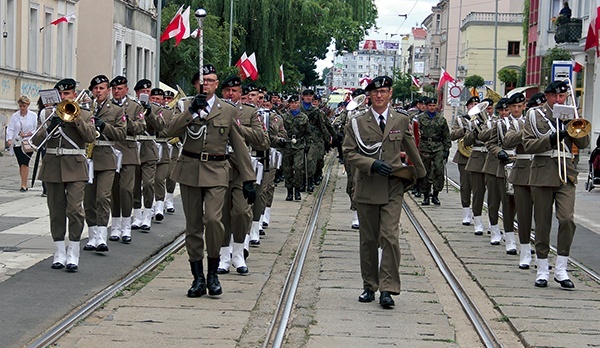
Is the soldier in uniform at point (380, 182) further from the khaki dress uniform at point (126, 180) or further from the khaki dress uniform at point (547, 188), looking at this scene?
the khaki dress uniform at point (126, 180)

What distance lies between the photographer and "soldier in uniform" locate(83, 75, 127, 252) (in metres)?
12.9

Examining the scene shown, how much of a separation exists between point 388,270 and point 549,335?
165cm

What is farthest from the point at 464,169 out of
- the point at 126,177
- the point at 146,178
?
the point at 126,177

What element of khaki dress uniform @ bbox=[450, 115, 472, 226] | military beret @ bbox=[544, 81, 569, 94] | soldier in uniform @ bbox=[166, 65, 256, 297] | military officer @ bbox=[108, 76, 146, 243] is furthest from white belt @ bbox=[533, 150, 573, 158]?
military officer @ bbox=[108, 76, 146, 243]

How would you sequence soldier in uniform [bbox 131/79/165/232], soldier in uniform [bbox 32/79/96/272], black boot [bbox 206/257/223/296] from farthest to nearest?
soldier in uniform [bbox 131/79/165/232] < soldier in uniform [bbox 32/79/96/272] < black boot [bbox 206/257/223/296]

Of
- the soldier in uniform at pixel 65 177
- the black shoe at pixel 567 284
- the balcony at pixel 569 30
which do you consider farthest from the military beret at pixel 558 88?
the balcony at pixel 569 30

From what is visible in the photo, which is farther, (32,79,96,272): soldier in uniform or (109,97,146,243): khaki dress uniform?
(109,97,146,243): khaki dress uniform

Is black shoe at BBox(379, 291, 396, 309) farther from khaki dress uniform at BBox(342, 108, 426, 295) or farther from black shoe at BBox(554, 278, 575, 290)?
black shoe at BBox(554, 278, 575, 290)

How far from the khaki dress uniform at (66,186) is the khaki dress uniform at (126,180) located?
7.21 ft

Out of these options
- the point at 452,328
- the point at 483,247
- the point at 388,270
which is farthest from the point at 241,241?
the point at 483,247

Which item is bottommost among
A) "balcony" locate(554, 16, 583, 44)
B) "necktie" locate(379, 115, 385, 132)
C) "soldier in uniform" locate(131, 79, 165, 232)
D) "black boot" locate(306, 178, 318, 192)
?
"black boot" locate(306, 178, 318, 192)

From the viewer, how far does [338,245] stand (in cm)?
1491

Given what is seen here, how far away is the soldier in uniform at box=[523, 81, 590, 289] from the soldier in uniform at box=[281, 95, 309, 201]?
1001 centimetres

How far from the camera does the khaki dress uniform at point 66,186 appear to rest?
11.5 metres
